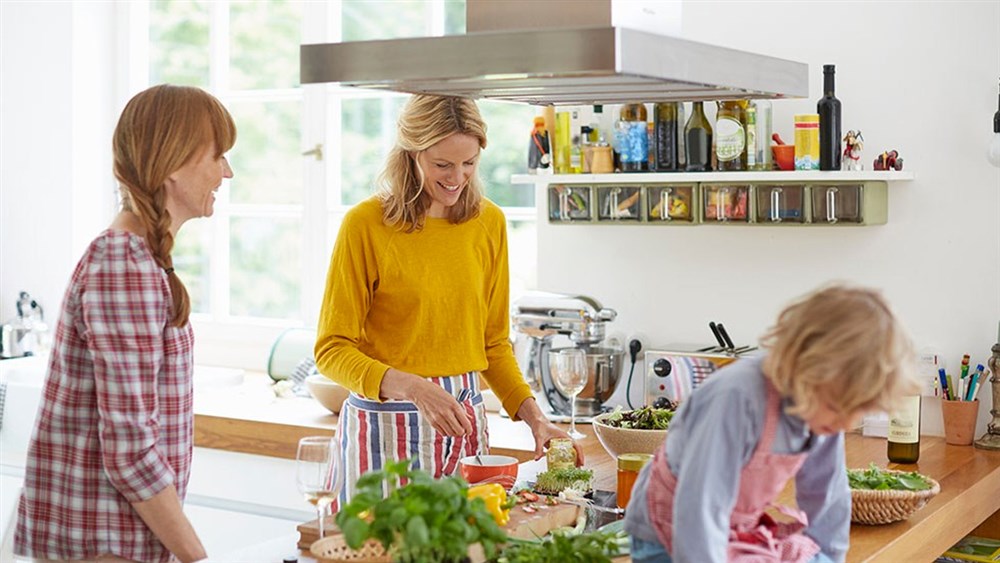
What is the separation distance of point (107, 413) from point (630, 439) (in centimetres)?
117

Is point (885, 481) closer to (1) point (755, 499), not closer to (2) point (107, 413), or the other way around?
(1) point (755, 499)

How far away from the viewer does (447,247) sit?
2770 millimetres

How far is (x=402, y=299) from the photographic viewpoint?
2.72 m

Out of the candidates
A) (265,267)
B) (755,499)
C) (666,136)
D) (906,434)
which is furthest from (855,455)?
(265,267)

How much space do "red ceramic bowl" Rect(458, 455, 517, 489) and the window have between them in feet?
6.12

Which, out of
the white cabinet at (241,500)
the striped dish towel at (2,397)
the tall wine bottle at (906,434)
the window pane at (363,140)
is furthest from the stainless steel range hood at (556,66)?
the striped dish towel at (2,397)

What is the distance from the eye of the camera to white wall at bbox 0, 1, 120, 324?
490 centimetres

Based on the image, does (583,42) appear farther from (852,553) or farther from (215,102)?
(852,553)

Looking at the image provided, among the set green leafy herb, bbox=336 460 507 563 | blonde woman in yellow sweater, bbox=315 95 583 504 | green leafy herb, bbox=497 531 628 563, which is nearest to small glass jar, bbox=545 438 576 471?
blonde woman in yellow sweater, bbox=315 95 583 504

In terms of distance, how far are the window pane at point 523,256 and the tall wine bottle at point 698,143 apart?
34.0 inches

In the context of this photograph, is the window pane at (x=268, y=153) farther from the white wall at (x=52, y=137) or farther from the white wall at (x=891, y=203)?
the white wall at (x=891, y=203)

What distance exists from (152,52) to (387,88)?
3102mm

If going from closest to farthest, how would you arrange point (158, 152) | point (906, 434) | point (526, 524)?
point (158, 152) → point (526, 524) → point (906, 434)

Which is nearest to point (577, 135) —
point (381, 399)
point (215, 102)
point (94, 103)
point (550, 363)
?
point (550, 363)
